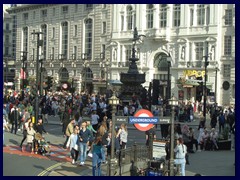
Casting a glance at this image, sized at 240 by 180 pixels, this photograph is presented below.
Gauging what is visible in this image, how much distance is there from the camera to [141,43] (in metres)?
62.9

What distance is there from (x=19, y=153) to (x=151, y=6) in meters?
43.6

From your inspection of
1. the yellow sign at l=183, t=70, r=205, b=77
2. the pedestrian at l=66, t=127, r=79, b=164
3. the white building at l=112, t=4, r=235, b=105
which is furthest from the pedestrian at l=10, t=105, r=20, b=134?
the yellow sign at l=183, t=70, r=205, b=77

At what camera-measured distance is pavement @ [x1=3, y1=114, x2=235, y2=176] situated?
1669 cm

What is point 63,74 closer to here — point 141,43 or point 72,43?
point 72,43

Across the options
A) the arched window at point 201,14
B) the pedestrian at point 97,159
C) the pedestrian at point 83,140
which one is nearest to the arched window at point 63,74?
the arched window at point 201,14

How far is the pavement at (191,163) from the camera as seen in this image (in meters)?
16.7

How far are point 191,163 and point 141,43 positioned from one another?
45.1 meters

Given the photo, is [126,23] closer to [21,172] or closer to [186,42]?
[186,42]

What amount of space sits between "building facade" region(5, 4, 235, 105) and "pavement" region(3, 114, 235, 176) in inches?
1144

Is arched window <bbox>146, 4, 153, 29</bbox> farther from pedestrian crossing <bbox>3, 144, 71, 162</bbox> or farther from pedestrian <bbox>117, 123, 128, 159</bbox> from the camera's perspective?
pedestrian <bbox>117, 123, 128, 159</bbox>

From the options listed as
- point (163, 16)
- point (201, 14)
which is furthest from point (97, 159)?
point (163, 16)

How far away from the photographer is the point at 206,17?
56750 millimetres

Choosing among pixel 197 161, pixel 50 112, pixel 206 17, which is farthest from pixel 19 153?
pixel 206 17

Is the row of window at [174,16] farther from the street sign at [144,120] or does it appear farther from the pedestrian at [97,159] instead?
the pedestrian at [97,159]
